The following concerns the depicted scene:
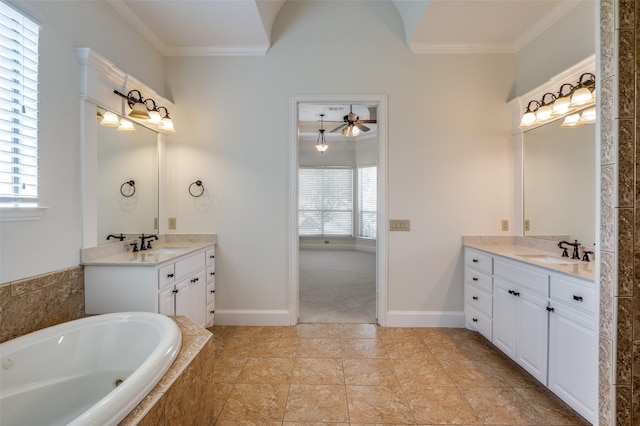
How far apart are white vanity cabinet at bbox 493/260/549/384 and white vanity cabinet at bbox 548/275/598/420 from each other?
7 cm

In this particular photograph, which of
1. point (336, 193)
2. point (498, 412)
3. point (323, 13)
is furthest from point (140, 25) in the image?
point (336, 193)

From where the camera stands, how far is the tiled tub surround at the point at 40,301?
1.46 m

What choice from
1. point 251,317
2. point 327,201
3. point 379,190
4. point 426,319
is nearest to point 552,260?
point 426,319

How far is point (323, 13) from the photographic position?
2939mm

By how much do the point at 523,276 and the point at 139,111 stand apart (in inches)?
129

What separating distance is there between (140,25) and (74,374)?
9.22 ft

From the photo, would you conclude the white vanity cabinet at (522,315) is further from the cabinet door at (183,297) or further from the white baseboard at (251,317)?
the cabinet door at (183,297)

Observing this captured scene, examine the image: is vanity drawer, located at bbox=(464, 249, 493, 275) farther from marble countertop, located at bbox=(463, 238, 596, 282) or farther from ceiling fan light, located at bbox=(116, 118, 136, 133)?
ceiling fan light, located at bbox=(116, 118, 136, 133)

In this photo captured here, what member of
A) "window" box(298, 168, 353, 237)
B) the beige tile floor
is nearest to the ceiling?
the beige tile floor

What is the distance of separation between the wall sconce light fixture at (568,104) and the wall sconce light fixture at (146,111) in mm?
3328

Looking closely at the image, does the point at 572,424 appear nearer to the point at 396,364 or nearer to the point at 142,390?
the point at 396,364

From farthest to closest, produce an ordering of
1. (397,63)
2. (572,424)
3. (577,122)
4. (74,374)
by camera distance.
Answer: (397,63), (577,122), (572,424), (74,374)

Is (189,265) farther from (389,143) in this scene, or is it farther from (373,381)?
(389,143)

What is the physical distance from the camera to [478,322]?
268 centimetres
